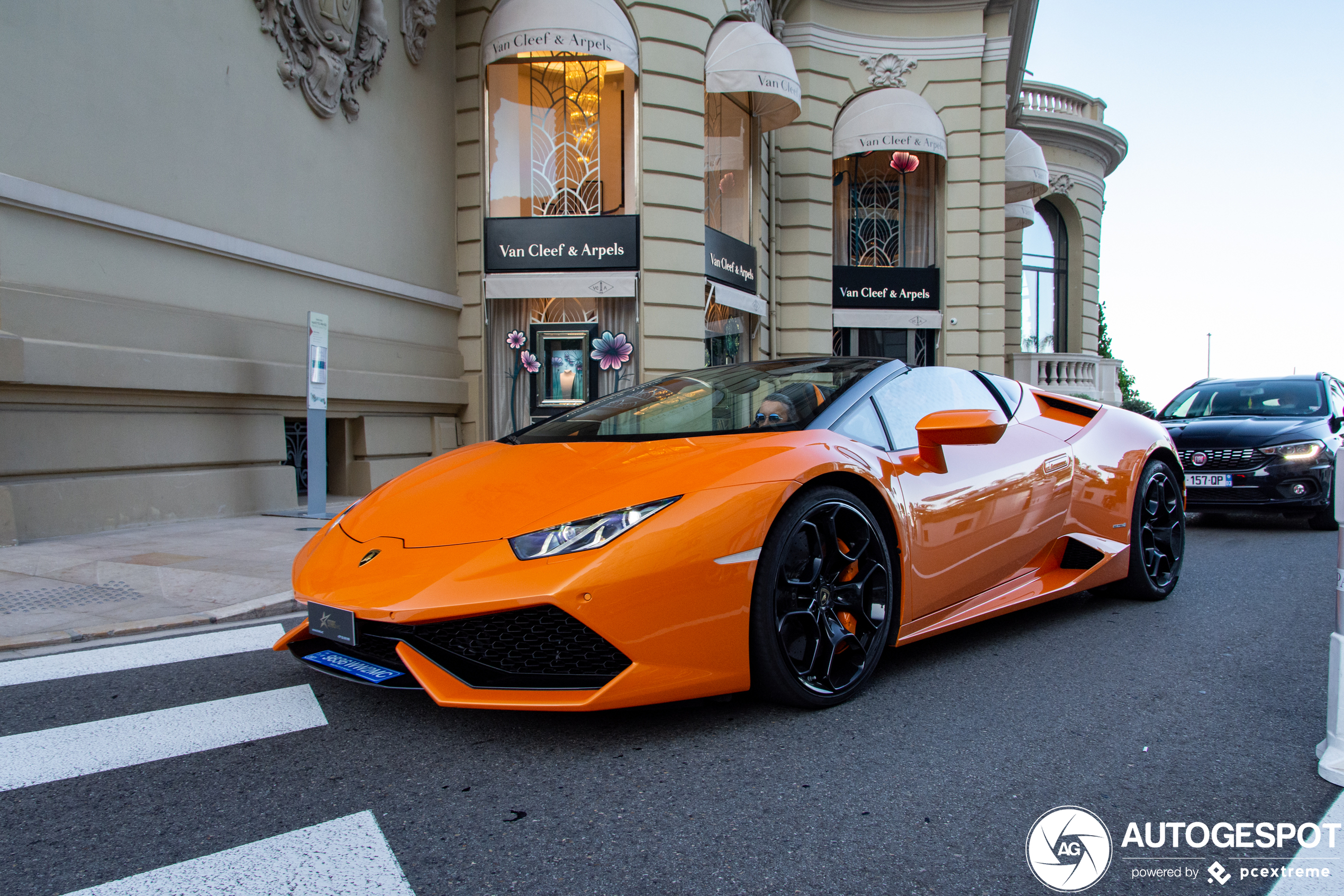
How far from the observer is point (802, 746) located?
8.51ft

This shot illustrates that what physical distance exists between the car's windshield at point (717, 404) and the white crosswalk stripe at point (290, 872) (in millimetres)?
1731

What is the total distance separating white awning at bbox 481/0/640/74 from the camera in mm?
11375

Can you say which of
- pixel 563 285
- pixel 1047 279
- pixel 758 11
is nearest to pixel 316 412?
pixel 563 285

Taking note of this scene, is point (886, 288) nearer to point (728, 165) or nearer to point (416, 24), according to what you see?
point (728, 165)

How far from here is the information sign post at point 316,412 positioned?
8.27m

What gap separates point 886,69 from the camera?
16.2 metres

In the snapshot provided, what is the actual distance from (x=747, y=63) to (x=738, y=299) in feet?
10.9

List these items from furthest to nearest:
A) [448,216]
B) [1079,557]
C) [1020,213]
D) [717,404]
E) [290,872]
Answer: [1020,213]
[448,216]
[1079,557]
[717,404]
[290,872]

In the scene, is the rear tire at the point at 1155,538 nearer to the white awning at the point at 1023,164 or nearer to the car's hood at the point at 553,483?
the car's hood at the point at 553,483

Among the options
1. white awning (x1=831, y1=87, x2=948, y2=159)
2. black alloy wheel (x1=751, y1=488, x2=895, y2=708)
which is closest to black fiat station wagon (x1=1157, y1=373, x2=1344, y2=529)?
black alloy wheel (x1=751, y1=488, x2=895, y2=708)

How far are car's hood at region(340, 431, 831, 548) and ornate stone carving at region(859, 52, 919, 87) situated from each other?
1491 cm

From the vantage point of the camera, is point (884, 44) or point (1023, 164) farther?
point (1023, 164)

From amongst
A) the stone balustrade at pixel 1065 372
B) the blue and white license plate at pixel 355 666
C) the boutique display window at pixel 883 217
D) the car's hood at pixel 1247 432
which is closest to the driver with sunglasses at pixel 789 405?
the blue and white license plate at pixel 355 666

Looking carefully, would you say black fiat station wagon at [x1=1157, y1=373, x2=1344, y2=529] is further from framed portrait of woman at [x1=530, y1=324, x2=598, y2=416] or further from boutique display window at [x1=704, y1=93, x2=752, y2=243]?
boutique display window at [x1=704, y1=93, x2=752, y2=243]
